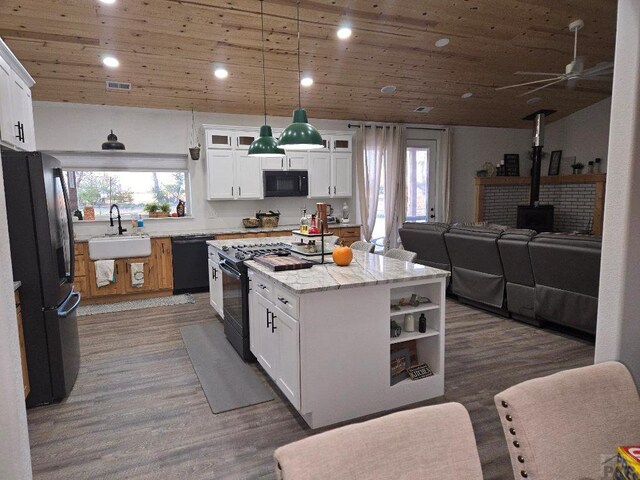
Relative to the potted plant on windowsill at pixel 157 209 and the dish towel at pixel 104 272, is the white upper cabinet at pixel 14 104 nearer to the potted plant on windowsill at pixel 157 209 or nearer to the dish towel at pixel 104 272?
the dish towel at pixel 104 272

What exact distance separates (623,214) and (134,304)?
538cm

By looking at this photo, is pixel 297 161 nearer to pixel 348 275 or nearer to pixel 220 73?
pixel 220 73

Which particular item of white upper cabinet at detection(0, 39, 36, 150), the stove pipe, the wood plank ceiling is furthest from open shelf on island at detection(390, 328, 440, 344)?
the stove pipe

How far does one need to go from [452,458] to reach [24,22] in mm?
5010

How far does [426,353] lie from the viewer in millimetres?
2943

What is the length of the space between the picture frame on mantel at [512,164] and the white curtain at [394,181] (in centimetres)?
261

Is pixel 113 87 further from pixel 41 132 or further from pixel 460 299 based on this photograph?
pixel 460 299

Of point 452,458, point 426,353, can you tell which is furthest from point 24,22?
point 452,458

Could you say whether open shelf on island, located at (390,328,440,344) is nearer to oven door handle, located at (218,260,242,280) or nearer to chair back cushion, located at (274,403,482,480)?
oven door handle, located at (218,260,242,280)

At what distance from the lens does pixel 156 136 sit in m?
6.13

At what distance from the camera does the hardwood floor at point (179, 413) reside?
2215 millimetres

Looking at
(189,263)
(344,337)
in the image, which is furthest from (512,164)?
(344,337)

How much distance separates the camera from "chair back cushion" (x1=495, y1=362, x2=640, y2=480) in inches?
42.3

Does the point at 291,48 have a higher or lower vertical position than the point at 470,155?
higher
